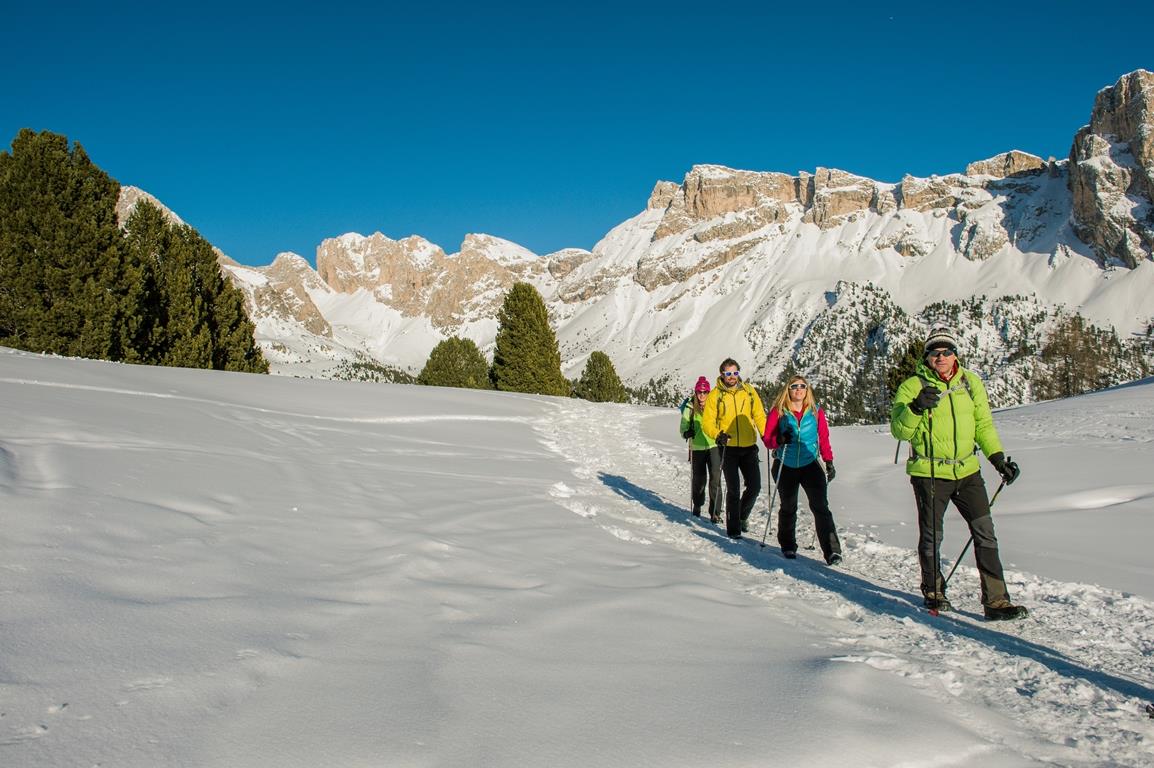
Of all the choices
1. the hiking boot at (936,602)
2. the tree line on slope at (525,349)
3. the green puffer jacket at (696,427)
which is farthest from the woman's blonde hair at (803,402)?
the tree line on slope at (525,349)

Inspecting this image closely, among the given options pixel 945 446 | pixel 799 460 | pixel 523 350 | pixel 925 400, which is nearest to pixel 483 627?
pixel 925 400

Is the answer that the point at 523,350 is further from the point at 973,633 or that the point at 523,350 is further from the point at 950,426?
the point at 973,633

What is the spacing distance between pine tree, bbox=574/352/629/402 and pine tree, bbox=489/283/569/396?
9.37 meters

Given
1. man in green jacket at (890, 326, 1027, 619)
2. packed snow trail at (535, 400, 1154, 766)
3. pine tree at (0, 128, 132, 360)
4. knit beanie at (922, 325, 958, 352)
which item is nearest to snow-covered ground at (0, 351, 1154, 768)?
packed snow trail at (535, 400, 1154, 766)

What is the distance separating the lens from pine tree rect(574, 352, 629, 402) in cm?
5438

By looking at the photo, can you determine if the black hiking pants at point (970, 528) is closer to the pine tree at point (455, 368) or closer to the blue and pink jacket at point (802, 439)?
the blue and pink jacket at point (802, 439)

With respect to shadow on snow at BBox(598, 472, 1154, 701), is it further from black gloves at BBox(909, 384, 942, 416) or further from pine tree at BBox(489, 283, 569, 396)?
pine tree at BBox(489, 283, 569, 396)

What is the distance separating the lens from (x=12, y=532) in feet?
14.3

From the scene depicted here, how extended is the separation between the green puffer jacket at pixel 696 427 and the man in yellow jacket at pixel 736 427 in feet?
1.13

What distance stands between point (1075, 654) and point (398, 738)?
16.1 feet

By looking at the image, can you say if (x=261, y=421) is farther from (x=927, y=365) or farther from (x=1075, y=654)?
(x=1075, y=654)

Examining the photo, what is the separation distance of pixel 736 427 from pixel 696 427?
2039 millimetres

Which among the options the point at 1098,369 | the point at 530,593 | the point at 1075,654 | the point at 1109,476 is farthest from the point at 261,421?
→ the point at 1098,369

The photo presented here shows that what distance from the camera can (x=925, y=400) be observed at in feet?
19.5
